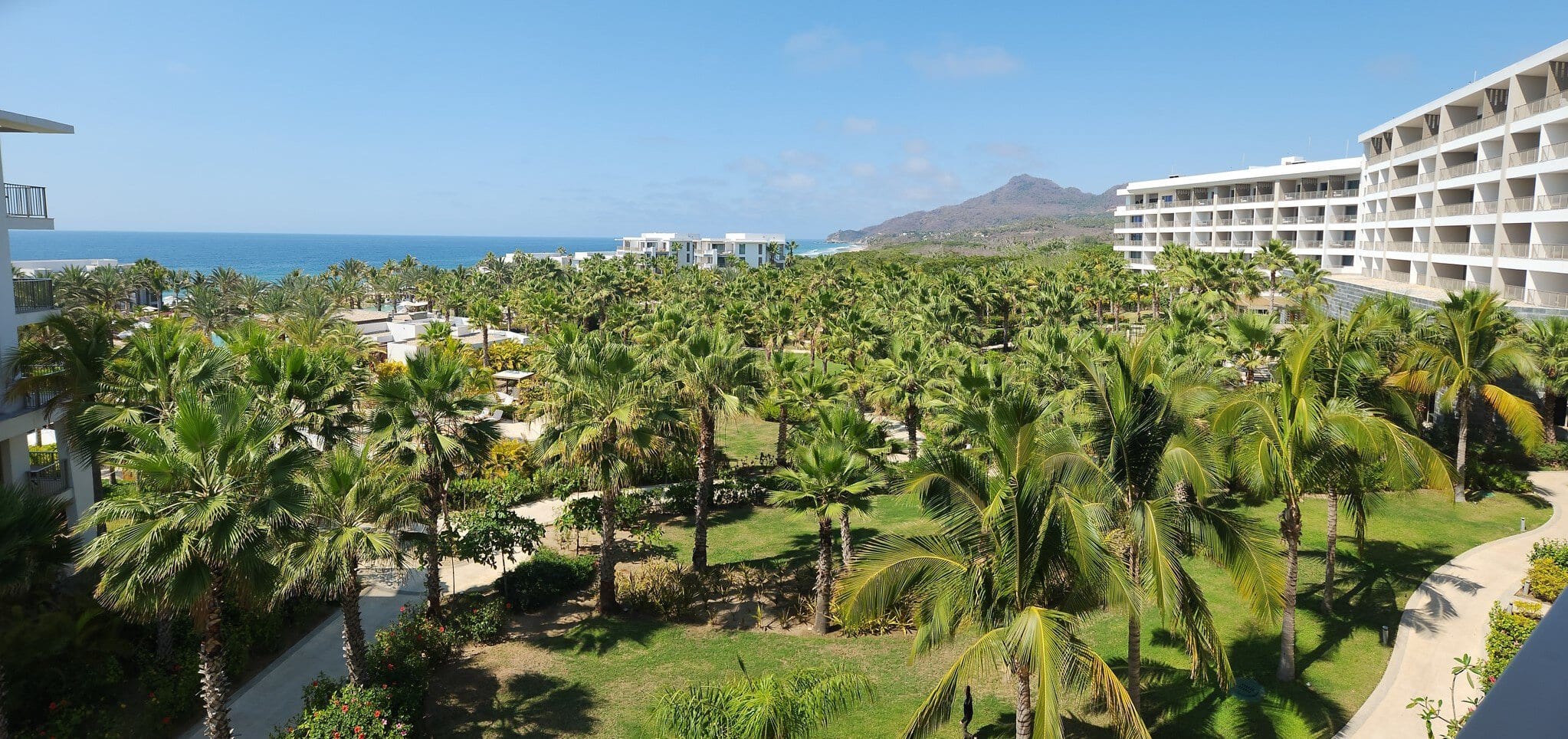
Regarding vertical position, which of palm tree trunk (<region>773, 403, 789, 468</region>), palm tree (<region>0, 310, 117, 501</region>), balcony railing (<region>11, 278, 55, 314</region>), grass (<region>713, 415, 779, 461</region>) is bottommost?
grass (<region>713, 415, 779, 461</region>)

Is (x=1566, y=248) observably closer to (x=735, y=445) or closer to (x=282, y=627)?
(x=735, y=445)

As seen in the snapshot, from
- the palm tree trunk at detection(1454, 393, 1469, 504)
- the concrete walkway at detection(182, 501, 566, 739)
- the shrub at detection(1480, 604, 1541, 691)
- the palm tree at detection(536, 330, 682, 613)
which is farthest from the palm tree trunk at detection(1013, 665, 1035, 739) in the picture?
the palm tree trunk at detection(1454, 393, 1469, 504)

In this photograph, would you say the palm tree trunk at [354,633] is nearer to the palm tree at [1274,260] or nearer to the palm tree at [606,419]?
the palm tree at [606,419]

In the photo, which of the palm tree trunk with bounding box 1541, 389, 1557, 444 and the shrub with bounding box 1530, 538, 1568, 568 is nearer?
the shrub with bounding box 1530, 538, 1568, 568

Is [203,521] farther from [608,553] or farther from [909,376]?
[909,376]

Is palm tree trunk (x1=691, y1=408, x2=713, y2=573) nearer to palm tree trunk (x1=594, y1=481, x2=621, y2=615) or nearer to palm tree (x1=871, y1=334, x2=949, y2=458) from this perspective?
A: palm tree trunk (x1=594, y1=481, x2=621, y2=615)

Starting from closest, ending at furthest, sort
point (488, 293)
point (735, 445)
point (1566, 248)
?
1. point (1566, 248)
2. point (735, 445)
3. point (488, 293)

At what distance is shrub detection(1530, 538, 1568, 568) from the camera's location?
17.1 metres

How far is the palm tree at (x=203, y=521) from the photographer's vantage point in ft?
34.5

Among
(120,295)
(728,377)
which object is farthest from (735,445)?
(120,295)

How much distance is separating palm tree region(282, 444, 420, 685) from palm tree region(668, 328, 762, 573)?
8.49 meters

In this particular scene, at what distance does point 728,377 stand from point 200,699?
1246cm

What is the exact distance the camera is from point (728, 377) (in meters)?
22.1

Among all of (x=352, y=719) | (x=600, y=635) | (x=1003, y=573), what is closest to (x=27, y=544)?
(x=352, y=719)
